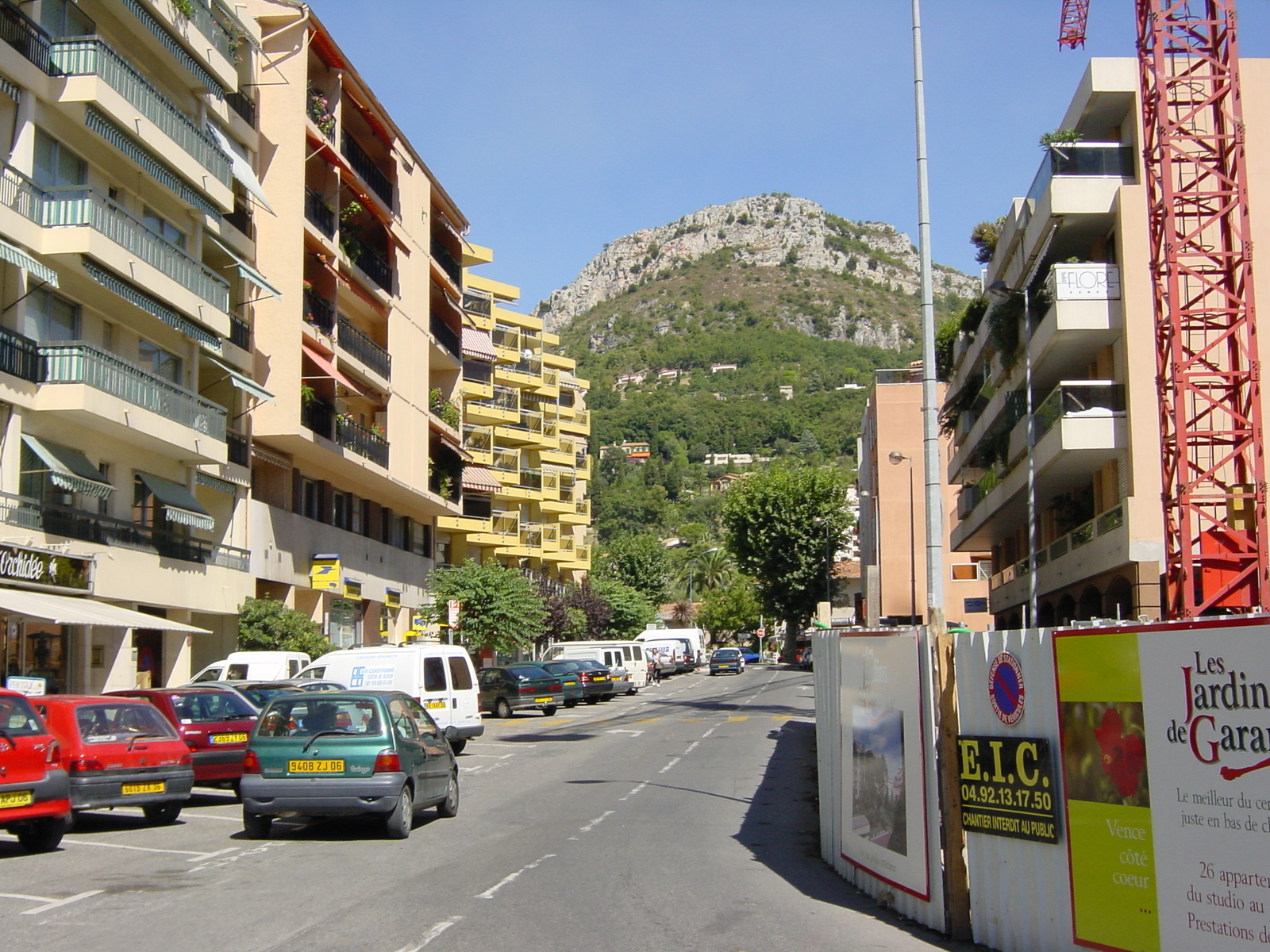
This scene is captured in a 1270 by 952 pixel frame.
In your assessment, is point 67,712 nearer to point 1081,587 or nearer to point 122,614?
point 122,614

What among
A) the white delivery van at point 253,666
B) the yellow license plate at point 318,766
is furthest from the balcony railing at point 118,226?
the yellow license plate at point 318,766

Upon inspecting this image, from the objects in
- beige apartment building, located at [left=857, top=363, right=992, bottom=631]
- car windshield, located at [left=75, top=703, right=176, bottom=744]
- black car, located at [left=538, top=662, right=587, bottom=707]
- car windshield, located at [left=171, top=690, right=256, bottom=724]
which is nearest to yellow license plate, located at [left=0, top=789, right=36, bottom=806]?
car windshield, located at [left=75, top=703, right=176, bottom=744]

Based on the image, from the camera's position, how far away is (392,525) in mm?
46125

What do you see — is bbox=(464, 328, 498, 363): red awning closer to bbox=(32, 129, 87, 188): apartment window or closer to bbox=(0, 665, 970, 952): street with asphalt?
bbox=(32, 129, 87, 188): apartment window

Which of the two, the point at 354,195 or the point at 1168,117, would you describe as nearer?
the point at 1168,117

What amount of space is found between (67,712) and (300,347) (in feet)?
70.0

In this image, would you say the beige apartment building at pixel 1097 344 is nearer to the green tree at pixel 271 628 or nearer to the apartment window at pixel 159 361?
the green tree at pixel 271 628

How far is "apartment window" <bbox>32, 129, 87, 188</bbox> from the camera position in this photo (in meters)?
24.6

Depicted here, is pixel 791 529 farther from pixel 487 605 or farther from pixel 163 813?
pixel 163 813

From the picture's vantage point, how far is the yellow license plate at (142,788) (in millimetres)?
13727

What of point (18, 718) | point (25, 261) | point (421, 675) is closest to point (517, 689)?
point (421, 675)

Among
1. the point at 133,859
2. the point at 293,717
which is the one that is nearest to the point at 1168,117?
the point at 293,717

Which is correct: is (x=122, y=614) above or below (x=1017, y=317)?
below

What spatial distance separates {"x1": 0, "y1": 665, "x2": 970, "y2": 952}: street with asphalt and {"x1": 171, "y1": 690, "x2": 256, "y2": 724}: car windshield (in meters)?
1.18
